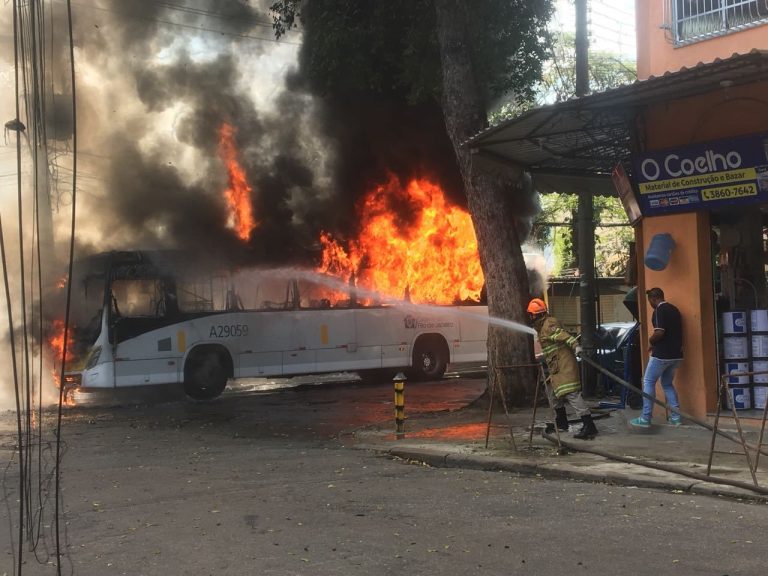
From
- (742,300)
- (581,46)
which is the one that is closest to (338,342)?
(581,46)

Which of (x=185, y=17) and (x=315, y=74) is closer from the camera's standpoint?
(x=315, y=74)

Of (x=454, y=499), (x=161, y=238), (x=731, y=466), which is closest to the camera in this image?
(x=454, y=499)

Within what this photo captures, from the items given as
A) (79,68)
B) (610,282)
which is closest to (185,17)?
(79,68)

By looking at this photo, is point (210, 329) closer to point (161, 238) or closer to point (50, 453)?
point (161, 238)

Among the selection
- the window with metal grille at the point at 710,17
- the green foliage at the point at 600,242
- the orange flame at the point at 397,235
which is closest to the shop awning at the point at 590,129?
the window with metal grille at the point at 710,17

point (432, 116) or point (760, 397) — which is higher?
point (432, 116)

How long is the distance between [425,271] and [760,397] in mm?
9488

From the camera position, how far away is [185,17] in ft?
54.0

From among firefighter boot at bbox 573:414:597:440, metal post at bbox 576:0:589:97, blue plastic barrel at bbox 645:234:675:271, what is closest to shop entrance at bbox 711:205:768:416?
blue plastic barrel at bbox 645:234:675:271

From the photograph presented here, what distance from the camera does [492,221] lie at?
11281 mm

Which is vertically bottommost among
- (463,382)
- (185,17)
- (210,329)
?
(463,382)

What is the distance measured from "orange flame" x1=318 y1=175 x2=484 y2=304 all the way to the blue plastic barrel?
821 centimetres

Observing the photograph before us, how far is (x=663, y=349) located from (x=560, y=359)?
135 centimetres

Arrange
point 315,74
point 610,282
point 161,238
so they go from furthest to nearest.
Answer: point 610,282, point 161,238, point 315,74
